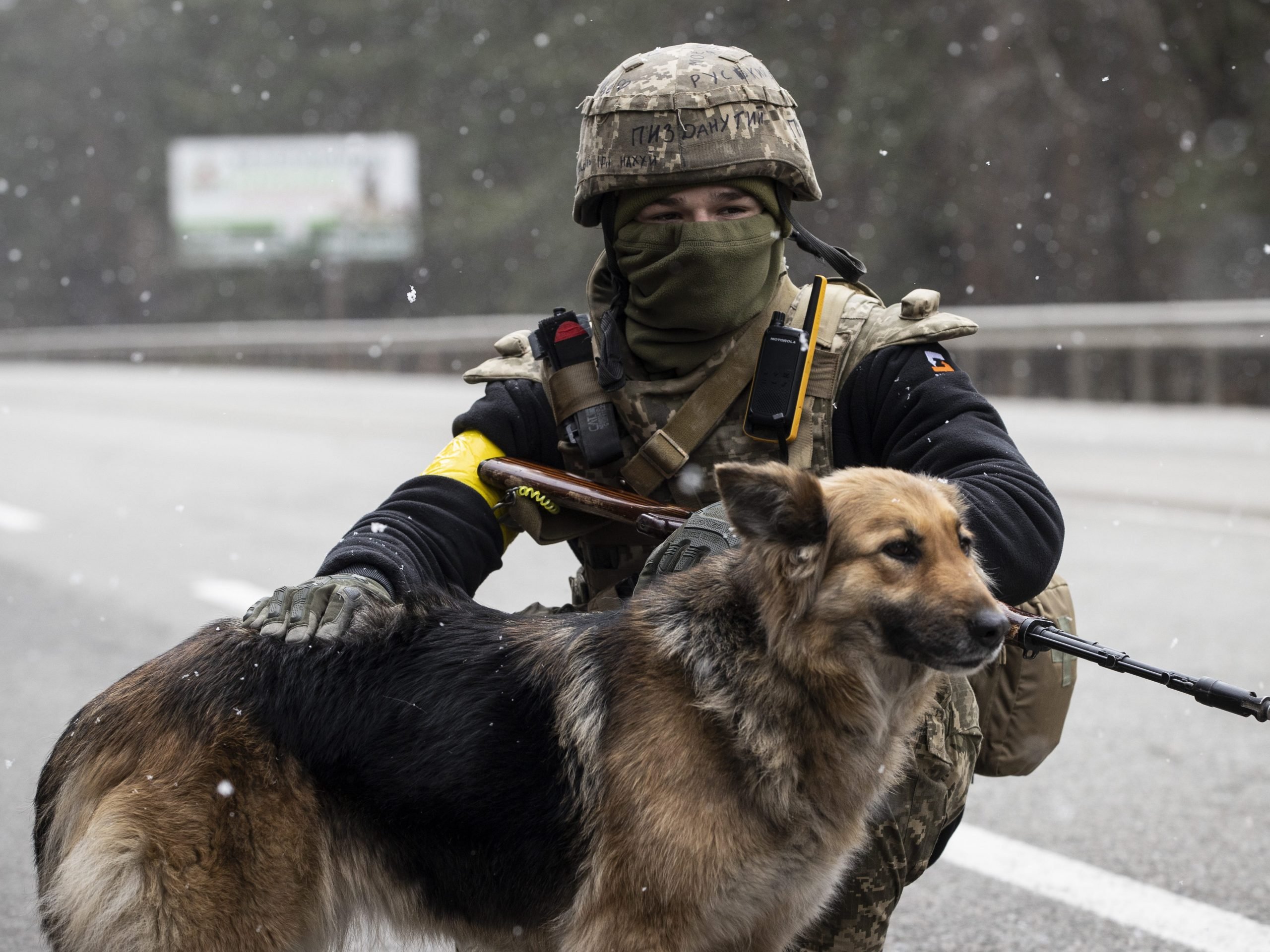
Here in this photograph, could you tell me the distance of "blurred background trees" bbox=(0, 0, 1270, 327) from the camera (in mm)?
22344

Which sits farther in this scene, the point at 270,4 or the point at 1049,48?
the point at 270,4

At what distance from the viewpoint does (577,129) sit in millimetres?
35281

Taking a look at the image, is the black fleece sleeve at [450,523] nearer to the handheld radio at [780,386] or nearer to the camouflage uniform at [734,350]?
the camouflage uniform at [734,350]

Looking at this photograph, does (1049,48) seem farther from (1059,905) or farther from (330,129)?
(330,129)

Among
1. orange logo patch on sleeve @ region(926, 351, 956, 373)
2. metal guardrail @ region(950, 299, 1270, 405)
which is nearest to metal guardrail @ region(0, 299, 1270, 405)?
metal guardrail @ region(950, 299, 1270, 405)

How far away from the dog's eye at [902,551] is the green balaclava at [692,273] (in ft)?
3.37

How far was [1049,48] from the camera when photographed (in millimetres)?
22297

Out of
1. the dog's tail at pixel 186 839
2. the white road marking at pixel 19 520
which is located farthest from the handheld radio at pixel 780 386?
the white road marking at pixel 19 520

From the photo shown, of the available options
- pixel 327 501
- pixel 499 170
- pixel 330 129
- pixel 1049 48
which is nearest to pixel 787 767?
pixel 327 501

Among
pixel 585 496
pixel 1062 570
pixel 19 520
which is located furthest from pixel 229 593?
pixel 585 496

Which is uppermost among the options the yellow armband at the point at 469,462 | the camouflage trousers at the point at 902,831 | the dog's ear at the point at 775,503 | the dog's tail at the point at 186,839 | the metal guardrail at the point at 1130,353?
the dog's ear at the point at 775,503

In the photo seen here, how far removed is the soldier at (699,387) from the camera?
132 inches

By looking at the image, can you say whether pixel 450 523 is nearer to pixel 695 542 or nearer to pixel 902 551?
pixel 695 542

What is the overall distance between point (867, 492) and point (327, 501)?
9330 millimetres
